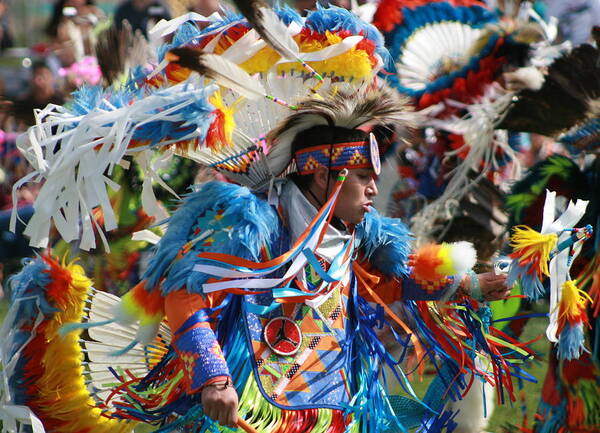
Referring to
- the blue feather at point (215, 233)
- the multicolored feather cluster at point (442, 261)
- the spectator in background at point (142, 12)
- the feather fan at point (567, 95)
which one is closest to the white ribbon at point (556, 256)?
the multicolored feather cluster at point (442, 261)

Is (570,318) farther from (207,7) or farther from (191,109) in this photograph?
(207,7)

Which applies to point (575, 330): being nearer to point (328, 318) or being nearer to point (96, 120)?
point (328, 318)

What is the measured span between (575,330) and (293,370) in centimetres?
82

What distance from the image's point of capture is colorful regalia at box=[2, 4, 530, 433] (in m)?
2.72

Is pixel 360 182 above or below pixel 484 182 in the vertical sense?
above

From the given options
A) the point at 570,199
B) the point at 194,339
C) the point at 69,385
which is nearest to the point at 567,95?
the point at 570,199

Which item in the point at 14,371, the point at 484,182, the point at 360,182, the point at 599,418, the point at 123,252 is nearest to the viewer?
the point at 360,182

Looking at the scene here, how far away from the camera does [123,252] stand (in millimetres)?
5102

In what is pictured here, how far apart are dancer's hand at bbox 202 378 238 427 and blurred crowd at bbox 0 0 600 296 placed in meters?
2.78

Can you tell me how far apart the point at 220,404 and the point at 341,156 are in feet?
2.56

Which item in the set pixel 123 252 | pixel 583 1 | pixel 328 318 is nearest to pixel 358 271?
pixel 328 318

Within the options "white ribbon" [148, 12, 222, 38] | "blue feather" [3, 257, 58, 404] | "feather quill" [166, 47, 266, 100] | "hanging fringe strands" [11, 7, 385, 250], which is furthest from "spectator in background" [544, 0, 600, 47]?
"blue feather" [3, 257, 58, 404]

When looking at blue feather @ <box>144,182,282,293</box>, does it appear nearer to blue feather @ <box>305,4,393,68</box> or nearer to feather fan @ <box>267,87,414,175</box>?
feather fan @ <box>267,87,414,175</box>

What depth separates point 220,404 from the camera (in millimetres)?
2561
